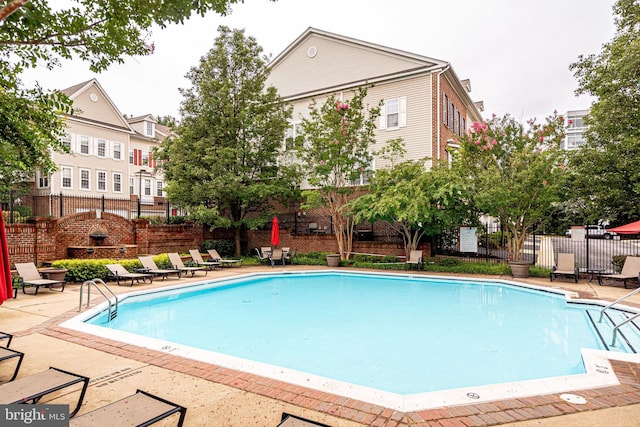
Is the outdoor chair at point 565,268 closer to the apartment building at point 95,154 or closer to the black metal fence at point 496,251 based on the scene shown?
the black metal fence at point 496,251

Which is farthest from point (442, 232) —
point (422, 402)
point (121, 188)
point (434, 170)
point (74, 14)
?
point (121, 188)

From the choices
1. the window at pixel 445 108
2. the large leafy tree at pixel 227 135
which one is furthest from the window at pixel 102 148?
the window at pixel 445 108

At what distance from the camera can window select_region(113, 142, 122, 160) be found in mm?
28578

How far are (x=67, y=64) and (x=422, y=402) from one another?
7359 mm

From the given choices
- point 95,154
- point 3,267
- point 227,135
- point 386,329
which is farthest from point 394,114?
point 95,154

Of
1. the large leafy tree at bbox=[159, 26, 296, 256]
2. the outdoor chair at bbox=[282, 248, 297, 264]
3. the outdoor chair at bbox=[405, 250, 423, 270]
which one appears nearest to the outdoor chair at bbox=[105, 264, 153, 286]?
the large leafy tree at bbox=[159, 26, 296, 256]

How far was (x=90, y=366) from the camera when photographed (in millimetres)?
4859

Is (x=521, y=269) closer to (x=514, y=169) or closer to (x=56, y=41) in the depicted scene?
(x=514, y=169)

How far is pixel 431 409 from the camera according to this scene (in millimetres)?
3734

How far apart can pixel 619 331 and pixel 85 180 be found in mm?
29971

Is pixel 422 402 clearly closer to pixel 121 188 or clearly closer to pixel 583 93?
pixel 583 93

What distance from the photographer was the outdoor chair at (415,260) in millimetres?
16203

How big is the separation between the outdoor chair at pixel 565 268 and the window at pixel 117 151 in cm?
2904

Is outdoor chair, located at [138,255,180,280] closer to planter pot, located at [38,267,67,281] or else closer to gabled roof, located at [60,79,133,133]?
planter pot, located at [38,267,67,281]
